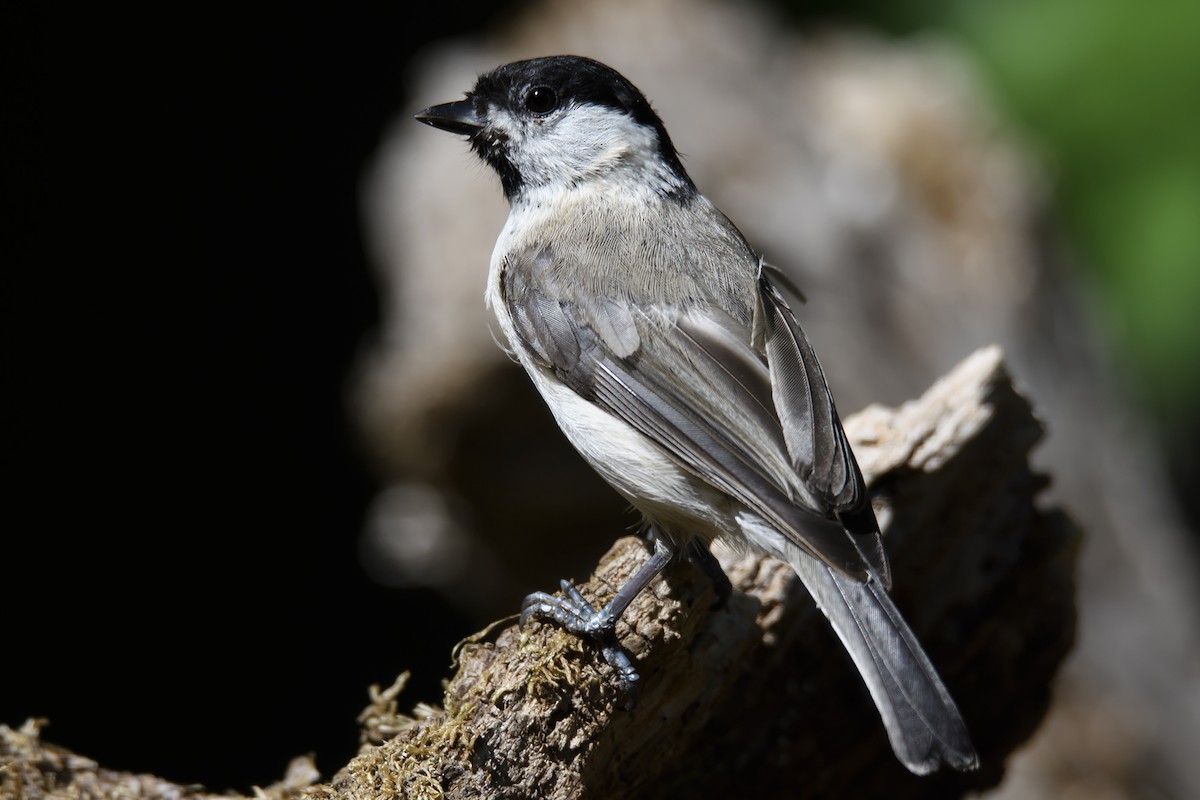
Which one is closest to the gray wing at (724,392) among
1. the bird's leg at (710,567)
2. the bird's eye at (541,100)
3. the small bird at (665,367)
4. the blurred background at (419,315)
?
the small bird at (665,367)

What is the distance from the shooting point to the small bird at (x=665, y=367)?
2648 millimetres

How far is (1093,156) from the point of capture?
7008 mm

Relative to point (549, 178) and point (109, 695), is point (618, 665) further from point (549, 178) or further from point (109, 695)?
point (109, 695)

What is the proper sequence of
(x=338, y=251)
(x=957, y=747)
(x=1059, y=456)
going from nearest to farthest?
(x=957, y=747)
(x=1059, y=456)
(x=338, y=251)

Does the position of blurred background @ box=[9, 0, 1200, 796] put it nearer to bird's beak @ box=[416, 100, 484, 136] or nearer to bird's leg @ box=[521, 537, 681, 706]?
bird's beak @ box=[416, 100, 484, 136]

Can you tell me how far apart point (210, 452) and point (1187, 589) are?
239 inches

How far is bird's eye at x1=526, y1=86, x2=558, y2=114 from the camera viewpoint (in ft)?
12.1

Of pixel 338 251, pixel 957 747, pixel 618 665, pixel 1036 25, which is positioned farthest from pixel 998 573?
pixel 338 251

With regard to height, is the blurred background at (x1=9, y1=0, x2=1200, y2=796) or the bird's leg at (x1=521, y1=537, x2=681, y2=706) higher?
the blurred background at (x1=9, y1=0, x2=1200, y2=796)

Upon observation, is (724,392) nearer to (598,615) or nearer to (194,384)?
(598,615)

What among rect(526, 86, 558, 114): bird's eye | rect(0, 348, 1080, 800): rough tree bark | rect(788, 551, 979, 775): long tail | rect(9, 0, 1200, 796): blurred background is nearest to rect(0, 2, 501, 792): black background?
rect(9, 0, 1200, 796): blurred background

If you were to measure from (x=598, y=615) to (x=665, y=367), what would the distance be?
2.22 feet

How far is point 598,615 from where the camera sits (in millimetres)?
2836

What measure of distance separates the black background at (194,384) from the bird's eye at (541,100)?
427 centimetres
